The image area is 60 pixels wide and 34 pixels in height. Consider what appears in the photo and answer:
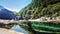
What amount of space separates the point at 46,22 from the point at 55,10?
0.64m

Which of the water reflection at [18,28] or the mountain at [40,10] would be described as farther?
the mountain at [40,10]

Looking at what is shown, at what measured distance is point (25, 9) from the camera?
516 centimetres

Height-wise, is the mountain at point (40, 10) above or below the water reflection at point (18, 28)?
above

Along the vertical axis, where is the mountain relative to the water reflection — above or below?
above

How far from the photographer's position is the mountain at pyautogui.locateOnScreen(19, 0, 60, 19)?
516cm

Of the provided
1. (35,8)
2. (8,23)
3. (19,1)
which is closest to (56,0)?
(35,8)

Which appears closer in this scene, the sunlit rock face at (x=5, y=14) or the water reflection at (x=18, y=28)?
the water reflection at (x=18, y=28)

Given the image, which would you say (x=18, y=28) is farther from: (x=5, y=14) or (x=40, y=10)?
(x=40, y=10)

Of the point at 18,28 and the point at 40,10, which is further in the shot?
the point at 40,10

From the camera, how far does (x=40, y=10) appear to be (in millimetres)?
Answer: 5281

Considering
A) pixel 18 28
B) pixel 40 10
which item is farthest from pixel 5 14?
pixel 40 10

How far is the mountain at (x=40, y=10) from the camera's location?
16.9 feet

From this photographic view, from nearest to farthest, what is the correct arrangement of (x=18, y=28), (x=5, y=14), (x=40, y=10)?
(x=18, y=28) → (x=5, y=14) → (x=40, y=10)

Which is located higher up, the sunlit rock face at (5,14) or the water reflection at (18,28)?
the sunlit rock face at (5,14)
